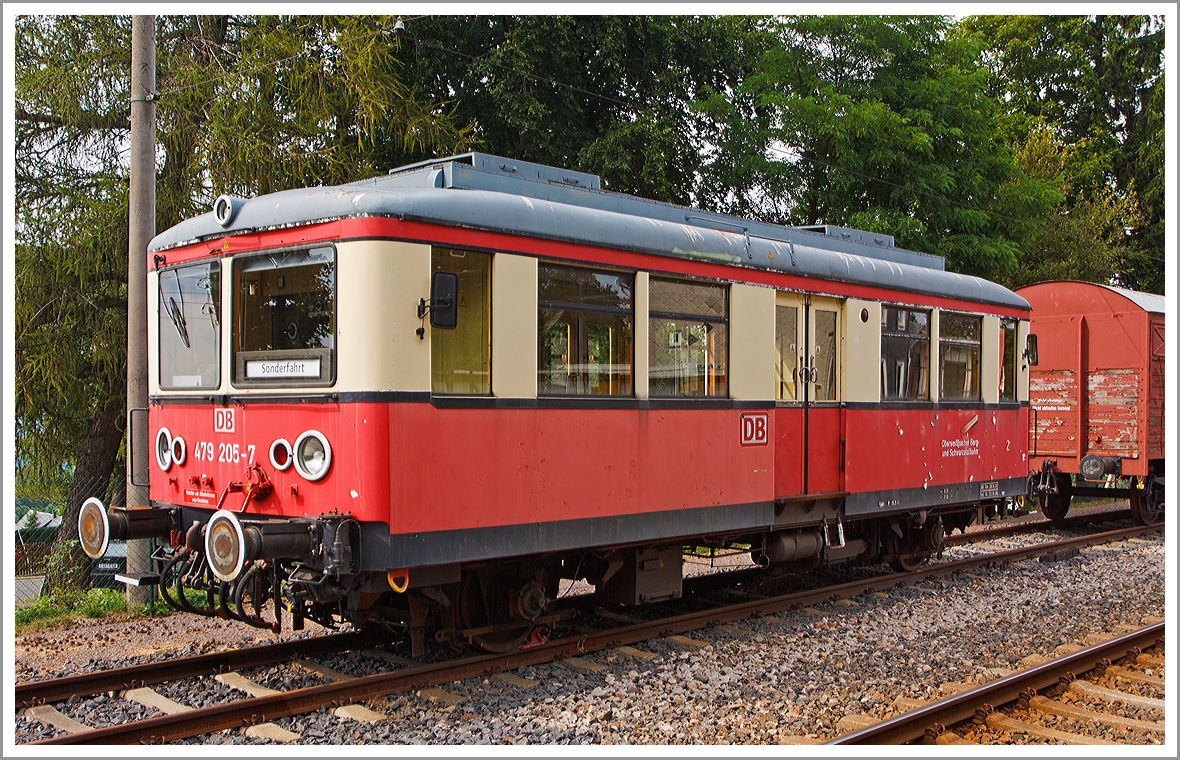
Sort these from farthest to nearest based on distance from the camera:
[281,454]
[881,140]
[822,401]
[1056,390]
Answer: [881,140] → [1056,390] → [822,401] → [281,454]

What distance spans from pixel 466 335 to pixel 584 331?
0.99 meters

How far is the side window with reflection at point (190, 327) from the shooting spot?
6.95 meters

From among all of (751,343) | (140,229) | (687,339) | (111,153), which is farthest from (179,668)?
(111,153)

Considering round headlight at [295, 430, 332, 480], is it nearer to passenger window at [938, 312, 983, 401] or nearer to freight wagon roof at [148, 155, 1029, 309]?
freight wagon roof at [148, 155, 1029, 309]

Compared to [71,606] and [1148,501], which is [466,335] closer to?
[71,606]

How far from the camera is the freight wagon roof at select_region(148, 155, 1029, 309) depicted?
6.34m

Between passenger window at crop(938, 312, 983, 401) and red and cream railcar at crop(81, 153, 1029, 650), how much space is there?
5.38ft

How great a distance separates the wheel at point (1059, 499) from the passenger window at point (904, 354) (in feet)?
23.0

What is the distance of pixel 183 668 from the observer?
21.9 feet

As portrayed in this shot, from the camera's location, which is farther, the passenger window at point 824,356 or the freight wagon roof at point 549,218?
the passenger window at point 824,356

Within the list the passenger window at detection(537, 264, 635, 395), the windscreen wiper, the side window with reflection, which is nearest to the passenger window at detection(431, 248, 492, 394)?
the passenger window at detection(537, 264, 635, 395)

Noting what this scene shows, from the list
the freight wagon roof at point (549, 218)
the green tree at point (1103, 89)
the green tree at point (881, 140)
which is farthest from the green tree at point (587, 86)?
the green tree at point (1103, 89)

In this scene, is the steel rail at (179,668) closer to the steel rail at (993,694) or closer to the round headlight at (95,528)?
the round headlight at (95,528)

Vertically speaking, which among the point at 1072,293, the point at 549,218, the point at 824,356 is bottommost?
the point at 824,356
